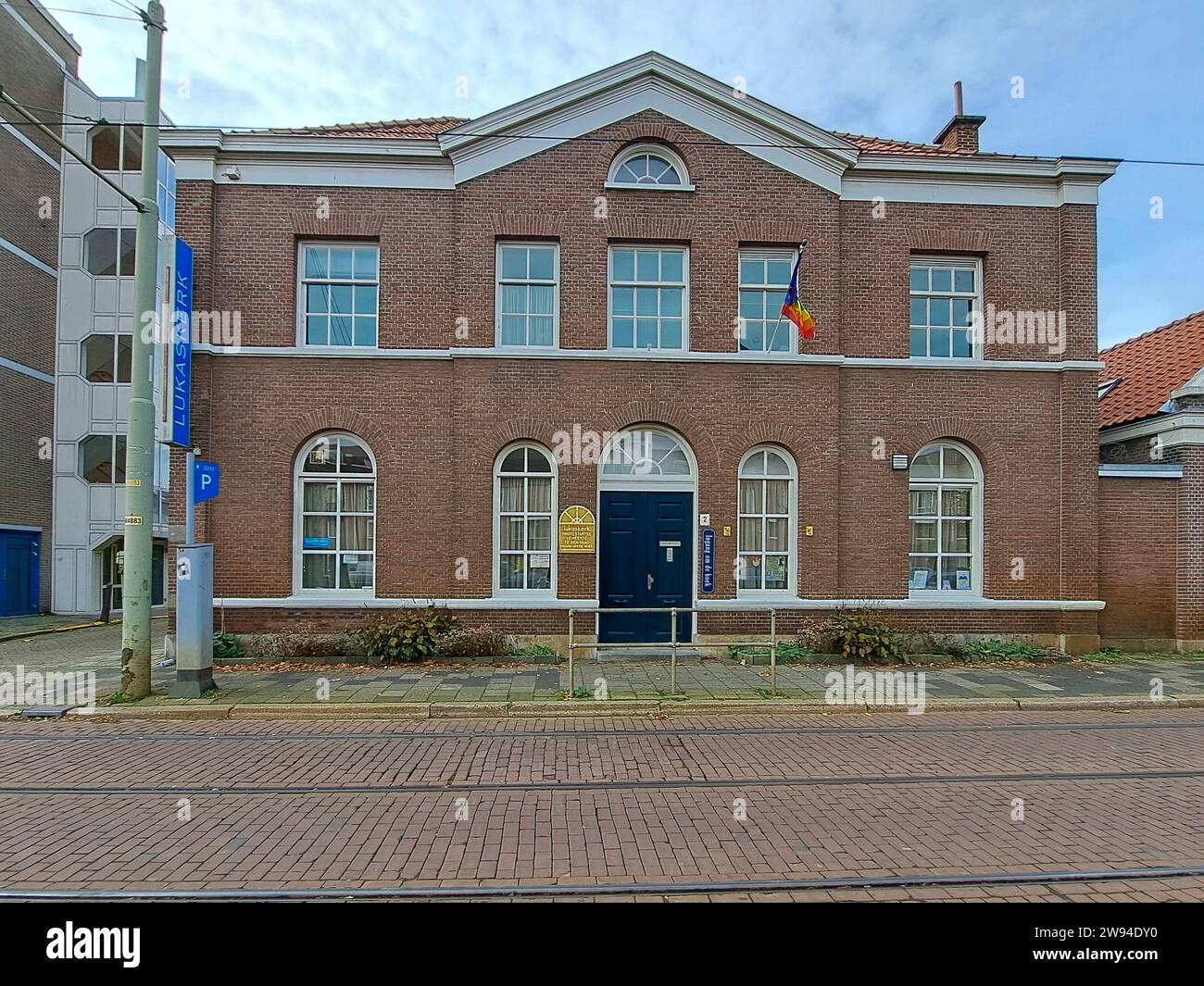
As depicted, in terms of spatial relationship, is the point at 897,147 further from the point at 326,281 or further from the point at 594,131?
the point at 326,281

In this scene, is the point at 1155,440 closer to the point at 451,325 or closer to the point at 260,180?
the point at 451,325

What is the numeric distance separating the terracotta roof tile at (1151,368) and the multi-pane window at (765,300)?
7041mm

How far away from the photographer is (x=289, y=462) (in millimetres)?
11406

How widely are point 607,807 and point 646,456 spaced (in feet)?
24.0

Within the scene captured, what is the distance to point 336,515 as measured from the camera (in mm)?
11602

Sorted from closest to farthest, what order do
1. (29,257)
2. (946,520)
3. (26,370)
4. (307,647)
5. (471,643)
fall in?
(471,643) < (307,647) < (946,520) < (26,370) < (29,257)

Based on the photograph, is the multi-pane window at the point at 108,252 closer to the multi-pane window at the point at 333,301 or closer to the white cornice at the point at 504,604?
the multi-pane window at the point at 333,301

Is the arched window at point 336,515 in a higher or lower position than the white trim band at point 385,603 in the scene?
higher

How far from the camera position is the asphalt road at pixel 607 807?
4121 mm

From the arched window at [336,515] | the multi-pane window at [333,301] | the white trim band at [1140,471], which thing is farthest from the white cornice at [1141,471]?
the multi-pane window at [333,301]

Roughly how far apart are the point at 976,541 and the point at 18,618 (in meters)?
24.6

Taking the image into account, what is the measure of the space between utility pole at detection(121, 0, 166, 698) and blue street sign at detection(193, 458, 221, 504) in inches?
39.7

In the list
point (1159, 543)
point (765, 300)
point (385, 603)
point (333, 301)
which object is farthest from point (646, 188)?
point (1159, 543)

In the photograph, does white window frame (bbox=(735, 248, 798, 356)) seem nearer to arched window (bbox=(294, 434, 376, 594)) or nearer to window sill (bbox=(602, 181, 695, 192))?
window sill (bbox=(602, 181, 695, 192))
